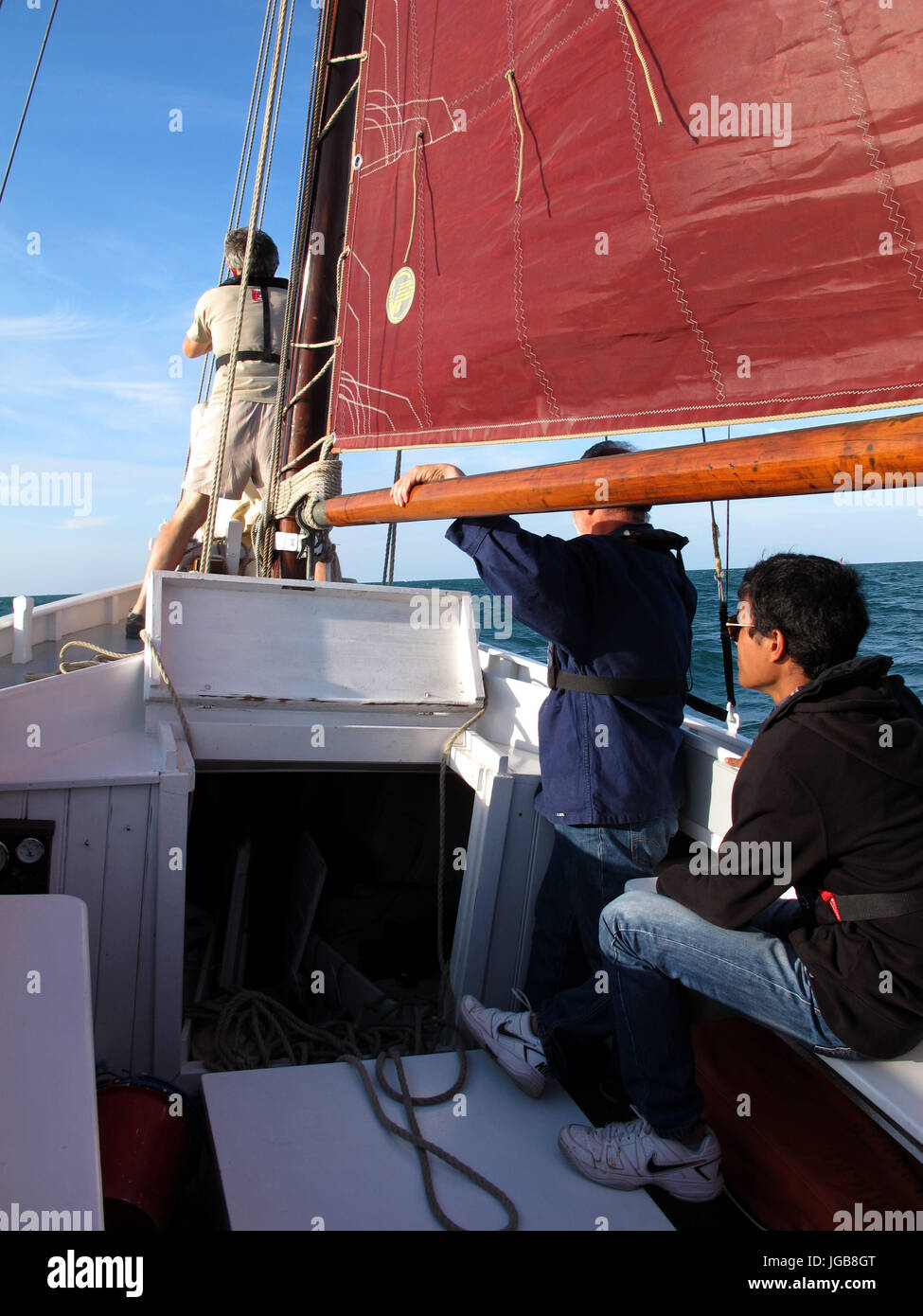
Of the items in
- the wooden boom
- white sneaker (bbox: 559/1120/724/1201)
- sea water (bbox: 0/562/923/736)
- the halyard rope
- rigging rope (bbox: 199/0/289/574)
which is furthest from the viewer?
sea water (bbox: 0/562/923/736)

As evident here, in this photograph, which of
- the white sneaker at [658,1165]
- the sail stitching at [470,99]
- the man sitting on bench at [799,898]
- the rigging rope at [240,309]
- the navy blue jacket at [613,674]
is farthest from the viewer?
the rigging rope at [240,309]

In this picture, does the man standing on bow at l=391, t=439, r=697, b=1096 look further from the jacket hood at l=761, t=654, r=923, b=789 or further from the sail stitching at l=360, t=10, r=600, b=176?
the sail stitching at l=360, t=10, r=600, b=176

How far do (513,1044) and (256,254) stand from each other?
12.8ft

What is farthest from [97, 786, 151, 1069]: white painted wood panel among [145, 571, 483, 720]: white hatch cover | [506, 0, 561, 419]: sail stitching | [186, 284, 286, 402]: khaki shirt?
[186, 284, 286, 402]: khaki shirt

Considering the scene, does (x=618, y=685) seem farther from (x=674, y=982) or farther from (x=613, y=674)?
(x=674, y=982)

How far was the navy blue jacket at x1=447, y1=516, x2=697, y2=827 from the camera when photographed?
207cm

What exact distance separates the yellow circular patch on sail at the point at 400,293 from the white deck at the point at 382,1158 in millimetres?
2062

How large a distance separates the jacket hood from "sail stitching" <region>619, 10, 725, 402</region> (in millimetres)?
535

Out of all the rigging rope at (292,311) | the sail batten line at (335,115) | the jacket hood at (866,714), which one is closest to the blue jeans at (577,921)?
the jacket hood at (866,714)

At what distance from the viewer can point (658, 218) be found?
1.69 meters

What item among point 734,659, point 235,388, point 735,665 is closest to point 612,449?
point 235,388

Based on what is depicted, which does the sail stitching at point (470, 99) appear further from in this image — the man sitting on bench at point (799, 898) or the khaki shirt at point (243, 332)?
the khaki shirt at point (243, 332)

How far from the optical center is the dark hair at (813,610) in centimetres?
171
